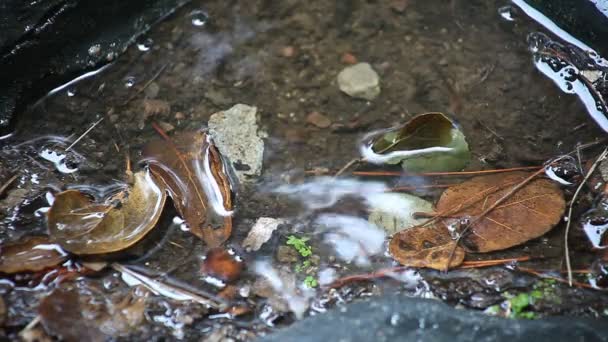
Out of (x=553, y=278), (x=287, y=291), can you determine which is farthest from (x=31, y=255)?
(x=553, y=278)

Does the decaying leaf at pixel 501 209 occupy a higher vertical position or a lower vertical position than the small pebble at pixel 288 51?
lower

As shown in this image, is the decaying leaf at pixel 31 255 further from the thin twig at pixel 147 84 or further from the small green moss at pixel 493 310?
the small green moss at pixel 493 310

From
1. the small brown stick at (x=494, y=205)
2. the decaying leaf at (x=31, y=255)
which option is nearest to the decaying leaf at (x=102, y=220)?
the decaying leaf at (x=31, y=255)

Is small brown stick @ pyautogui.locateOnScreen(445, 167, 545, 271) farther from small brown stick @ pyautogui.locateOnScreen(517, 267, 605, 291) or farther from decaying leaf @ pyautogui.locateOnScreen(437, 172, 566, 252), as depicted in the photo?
small brown stick @ pyautogui.locateOnScreen(517, 267, 605, 291)

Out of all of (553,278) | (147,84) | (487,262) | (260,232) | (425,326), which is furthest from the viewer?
(147,84)

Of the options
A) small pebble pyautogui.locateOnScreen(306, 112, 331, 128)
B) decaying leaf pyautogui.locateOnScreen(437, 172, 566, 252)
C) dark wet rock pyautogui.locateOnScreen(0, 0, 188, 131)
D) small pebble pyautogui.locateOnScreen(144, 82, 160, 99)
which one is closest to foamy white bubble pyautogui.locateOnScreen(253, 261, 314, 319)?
decaying leaf pyautogui.locateOnScreen(437, 172, 566, 252)

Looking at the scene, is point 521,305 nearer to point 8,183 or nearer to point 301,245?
point 301,245
